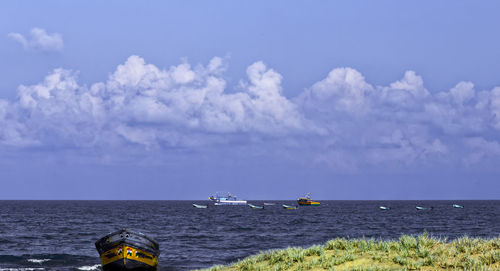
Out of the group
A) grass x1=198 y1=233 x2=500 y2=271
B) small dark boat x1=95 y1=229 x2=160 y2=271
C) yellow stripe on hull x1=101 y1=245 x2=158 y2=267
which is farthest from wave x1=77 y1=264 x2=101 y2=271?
grass x1=198 y1=233 x2=500 y2=271

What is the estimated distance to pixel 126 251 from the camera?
2055cm

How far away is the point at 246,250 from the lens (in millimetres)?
42406

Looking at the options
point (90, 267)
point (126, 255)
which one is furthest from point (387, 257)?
point (90, 267)

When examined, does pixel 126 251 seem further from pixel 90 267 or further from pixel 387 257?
pixel 90 267

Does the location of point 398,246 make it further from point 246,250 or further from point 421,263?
point 246,250

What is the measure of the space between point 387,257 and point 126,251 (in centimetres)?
1070

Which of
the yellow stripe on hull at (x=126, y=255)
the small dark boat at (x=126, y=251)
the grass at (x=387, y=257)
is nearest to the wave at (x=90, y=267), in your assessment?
the small dark boat at (x=126, y=251)

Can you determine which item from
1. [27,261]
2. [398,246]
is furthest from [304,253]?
[27,261]

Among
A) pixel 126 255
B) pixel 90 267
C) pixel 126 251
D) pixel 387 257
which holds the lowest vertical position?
pixel 90 267

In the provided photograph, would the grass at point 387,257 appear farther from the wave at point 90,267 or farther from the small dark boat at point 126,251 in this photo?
the wave at point 90,267

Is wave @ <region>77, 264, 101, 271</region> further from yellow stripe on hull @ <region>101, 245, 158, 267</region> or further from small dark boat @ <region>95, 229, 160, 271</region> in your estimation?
yellow stripe on hull @ <region>101, 245, 158, 267</region>

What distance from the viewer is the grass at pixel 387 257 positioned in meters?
13.0

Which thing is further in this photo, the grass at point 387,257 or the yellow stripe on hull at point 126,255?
the yellow stripe on hull at point 126,255

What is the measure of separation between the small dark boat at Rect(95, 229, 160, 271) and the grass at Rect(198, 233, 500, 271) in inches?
234
